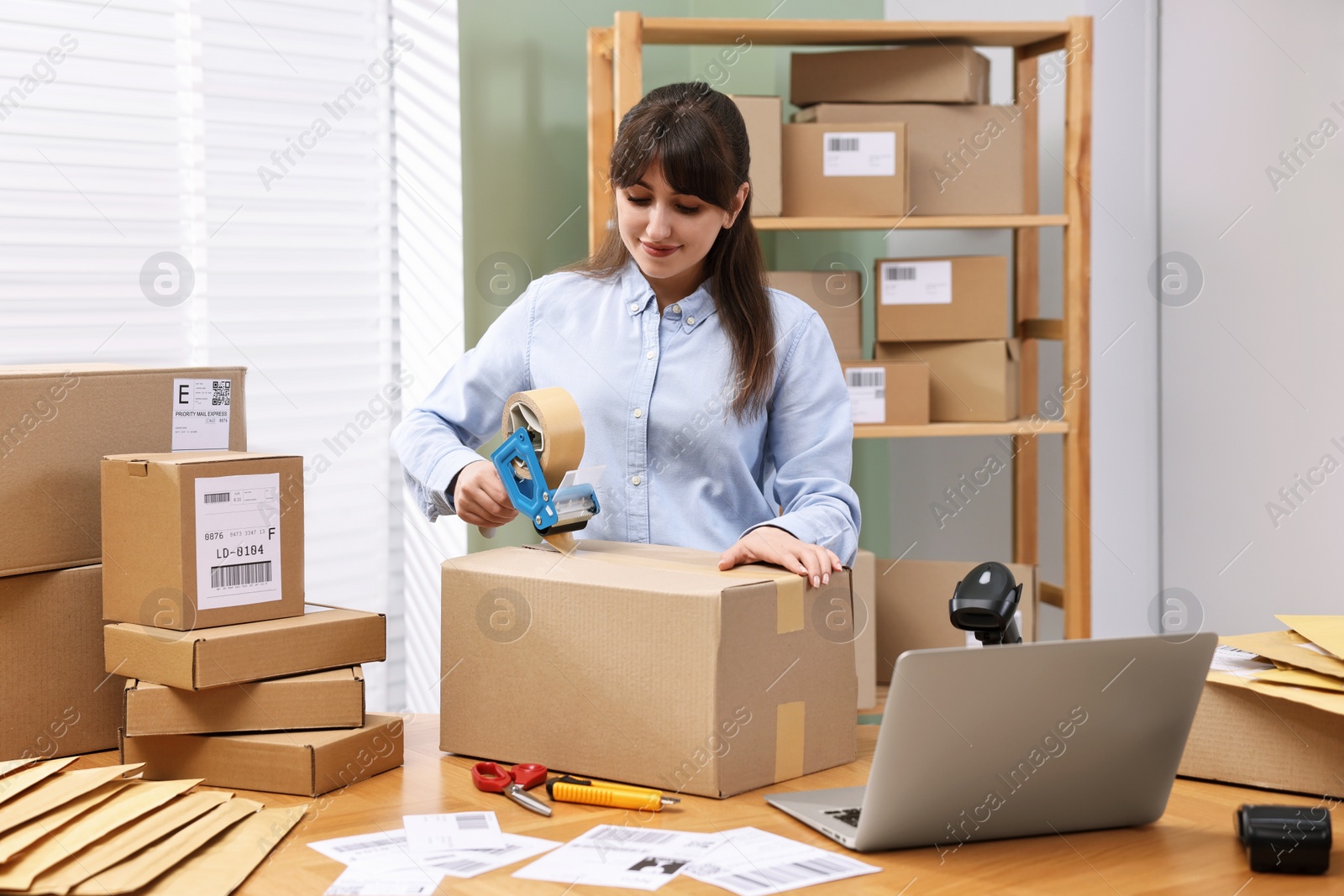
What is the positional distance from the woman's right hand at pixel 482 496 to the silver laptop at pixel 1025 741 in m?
0.55

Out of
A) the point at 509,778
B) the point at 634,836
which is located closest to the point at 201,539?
the point at 509,778

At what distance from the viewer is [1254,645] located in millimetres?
1286

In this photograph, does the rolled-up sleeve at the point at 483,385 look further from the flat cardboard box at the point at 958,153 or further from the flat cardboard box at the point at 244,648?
the flat cardboard box at the point at 958,153

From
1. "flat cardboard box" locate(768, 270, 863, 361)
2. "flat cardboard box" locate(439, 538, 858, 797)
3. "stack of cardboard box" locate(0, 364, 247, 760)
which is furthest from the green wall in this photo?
"flat cardboard box" locate(439, 538, 858, 797)

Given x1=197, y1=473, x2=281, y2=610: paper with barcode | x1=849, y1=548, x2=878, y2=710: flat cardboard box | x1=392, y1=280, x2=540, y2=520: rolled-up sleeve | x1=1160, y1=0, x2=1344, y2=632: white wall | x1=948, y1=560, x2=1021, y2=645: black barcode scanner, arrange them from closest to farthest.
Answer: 1. x1=948, y1=560, x2=1021, y2=645: black barcode scanner
2. x1=197, y1=473, x2=281, y2=610: paper with barcode
3. x1=392, y1=280, x2=540, y2=520: rolled-up sleeve
4. x1=1160, y1=0, x2=1344, y2=632: white wall
5. x1=849, y1=548, x2=878, y2=710: flat cardboard box

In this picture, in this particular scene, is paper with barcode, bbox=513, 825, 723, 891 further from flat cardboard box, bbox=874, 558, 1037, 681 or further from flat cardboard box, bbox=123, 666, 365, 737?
flat cardboard box, bbox=874, 558, 1037, 681

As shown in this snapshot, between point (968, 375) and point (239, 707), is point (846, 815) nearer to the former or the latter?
point (239, 707)

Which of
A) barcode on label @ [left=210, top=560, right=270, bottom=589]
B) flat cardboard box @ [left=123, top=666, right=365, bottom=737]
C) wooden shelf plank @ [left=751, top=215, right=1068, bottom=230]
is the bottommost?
flat cardboard box @ [left=123, top=666, right=365, bottom=737]

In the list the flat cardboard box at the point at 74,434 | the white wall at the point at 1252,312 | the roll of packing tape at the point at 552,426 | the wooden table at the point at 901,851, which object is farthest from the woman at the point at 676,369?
the white wall at the point at 1252,312

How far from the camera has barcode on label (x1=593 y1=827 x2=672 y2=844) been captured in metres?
1.05

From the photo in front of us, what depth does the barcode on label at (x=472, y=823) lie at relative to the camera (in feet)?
3.59

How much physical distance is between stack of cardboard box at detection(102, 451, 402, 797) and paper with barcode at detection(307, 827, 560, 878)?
16 centimetres

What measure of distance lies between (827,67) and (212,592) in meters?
1.89

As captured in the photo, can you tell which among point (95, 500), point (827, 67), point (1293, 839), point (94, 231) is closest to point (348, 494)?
point (94, 231)
